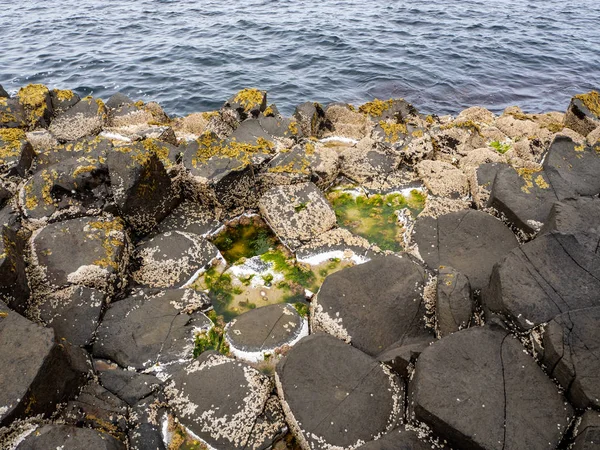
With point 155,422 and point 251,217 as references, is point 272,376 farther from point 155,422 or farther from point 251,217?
point 251,217

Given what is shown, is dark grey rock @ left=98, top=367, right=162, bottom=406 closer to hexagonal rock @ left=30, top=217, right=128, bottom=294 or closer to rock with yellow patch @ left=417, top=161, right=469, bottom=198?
hexagonal rock @ left=30, top=217, right=128, bottom=294

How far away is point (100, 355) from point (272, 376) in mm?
2312

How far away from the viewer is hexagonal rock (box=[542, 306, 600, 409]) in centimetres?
405

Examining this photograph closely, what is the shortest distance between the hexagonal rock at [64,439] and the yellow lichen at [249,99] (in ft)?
27.5

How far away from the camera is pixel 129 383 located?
5.29 metres

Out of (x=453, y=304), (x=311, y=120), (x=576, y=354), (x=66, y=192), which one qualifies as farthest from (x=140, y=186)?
(x=576, y=354)

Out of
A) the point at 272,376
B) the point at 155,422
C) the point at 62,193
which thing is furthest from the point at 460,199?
the point at 62,193

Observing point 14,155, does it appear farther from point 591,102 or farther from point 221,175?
point 591,102

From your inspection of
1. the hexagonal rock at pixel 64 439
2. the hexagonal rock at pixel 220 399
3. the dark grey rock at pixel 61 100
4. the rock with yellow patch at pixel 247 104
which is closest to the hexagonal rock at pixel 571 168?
the hexagonal rock at pixel 220 399

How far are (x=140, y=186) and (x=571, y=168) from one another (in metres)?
7.60

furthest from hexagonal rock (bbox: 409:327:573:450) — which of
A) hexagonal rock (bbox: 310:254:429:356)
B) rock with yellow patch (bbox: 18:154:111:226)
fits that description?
rock with yellow patch (bbox: 18:154:111:226)

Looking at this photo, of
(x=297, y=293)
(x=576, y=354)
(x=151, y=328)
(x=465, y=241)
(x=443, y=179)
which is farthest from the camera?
(x=443, y=179)

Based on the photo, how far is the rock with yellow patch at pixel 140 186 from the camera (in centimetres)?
728

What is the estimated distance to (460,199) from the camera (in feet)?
26.8
